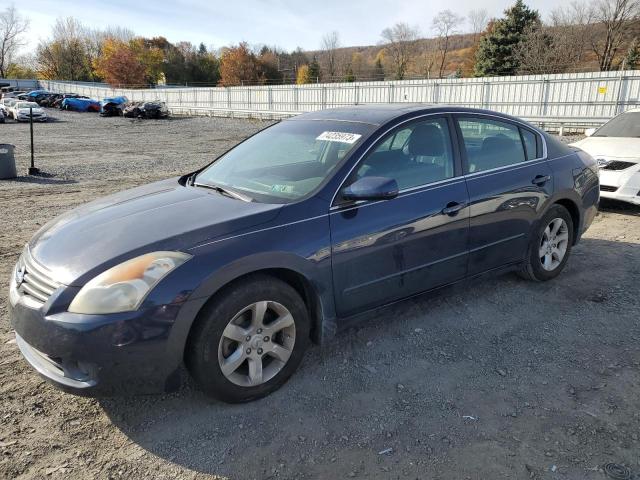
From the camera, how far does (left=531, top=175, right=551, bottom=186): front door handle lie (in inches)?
166

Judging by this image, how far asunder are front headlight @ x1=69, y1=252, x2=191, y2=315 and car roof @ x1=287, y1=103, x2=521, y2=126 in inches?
72.1

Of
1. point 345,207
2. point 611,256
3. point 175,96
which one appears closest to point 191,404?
point 345,207

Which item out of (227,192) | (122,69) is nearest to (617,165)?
(227,192)

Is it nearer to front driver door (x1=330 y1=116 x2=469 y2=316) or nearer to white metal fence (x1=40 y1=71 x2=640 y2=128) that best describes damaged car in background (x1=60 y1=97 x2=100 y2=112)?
white metal fence (x1=40 y1=71 x2=640 y2=128)

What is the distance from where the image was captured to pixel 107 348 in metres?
2.39

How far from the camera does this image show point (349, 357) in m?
3.40

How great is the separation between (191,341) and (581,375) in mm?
2443

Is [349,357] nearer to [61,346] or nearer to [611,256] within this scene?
[61,346]

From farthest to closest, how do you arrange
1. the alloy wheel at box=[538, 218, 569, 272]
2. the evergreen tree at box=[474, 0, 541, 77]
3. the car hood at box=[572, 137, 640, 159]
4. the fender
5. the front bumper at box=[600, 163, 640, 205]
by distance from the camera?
the evergreen tree at box=[474, 0, 541, 77] → the car hood at box=[572, 137, 640, 159] → the front bumper at box=[600, 163, 640, 205] → the alloy wheel at box=[538, 218, 569, 272] → the fender

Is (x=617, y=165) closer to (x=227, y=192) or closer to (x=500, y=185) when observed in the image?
(x=500, y=185)

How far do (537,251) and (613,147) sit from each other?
401 centimetres

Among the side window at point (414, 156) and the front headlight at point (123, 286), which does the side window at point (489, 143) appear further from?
the front headlight at point (123, 286)

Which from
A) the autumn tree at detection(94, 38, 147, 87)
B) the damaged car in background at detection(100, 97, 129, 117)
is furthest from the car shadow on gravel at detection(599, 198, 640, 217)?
the autumn tree at detection(94, 38, 147, 87)

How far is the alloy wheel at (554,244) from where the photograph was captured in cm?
450
